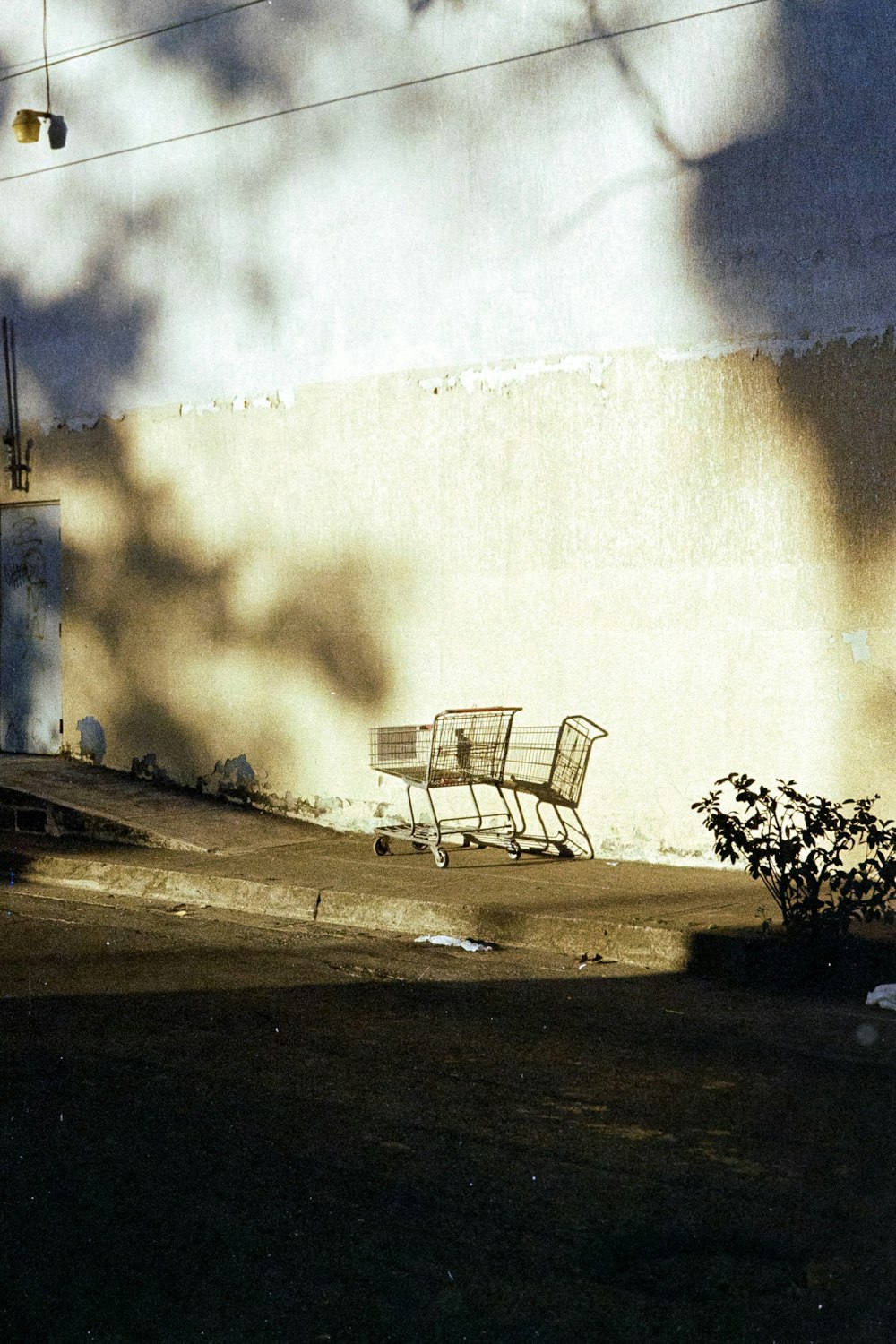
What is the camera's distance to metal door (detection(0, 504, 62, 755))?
14.7m

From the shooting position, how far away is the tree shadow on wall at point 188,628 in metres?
12.4

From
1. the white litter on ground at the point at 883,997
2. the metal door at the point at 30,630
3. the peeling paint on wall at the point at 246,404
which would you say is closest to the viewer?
the white litter on ground at the point at 883,997

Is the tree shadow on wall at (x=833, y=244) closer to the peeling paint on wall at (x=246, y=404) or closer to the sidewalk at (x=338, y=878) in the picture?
the sidewalk at (x=338, y=878)

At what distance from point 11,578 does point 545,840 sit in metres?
6.52

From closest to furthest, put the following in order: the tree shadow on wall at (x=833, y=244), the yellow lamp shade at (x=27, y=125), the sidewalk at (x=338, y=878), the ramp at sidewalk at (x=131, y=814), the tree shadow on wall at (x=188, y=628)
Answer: the sidewalk at (x=338, y=878) < the tree shadow on wall at (x=833, y=244) < the ramp at sidewalk at (x=131, y=814) < the tree shadow on wall at (x=188, y=628) < the yellow lamp shade at (x=27, y=125)

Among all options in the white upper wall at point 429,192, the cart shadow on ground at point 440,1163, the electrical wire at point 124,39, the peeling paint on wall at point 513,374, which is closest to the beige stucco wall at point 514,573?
the peeling paint on wall at point 513,374

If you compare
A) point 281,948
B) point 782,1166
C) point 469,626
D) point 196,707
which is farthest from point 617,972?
point 196,707

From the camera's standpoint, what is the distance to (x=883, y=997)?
7504 millimetres

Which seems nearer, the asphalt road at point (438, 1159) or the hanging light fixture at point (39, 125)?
the asphalt road at point (438, 1159)

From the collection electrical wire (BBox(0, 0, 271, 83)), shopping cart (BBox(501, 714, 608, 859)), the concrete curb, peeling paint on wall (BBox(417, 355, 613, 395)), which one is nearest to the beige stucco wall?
peeling paint on wall (BBox(417, 355, 613, 395))

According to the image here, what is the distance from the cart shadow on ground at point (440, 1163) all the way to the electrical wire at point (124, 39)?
869cm

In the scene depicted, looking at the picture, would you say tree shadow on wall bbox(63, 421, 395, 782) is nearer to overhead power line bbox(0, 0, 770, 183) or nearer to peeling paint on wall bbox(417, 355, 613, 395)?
peeling paint on wall bbox(417, 355, 613, 395)

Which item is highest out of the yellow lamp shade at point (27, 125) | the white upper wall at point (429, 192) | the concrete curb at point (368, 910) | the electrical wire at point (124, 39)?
the electrical wire at point (124, 39)

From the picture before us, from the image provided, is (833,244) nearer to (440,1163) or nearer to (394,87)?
(394,87)
